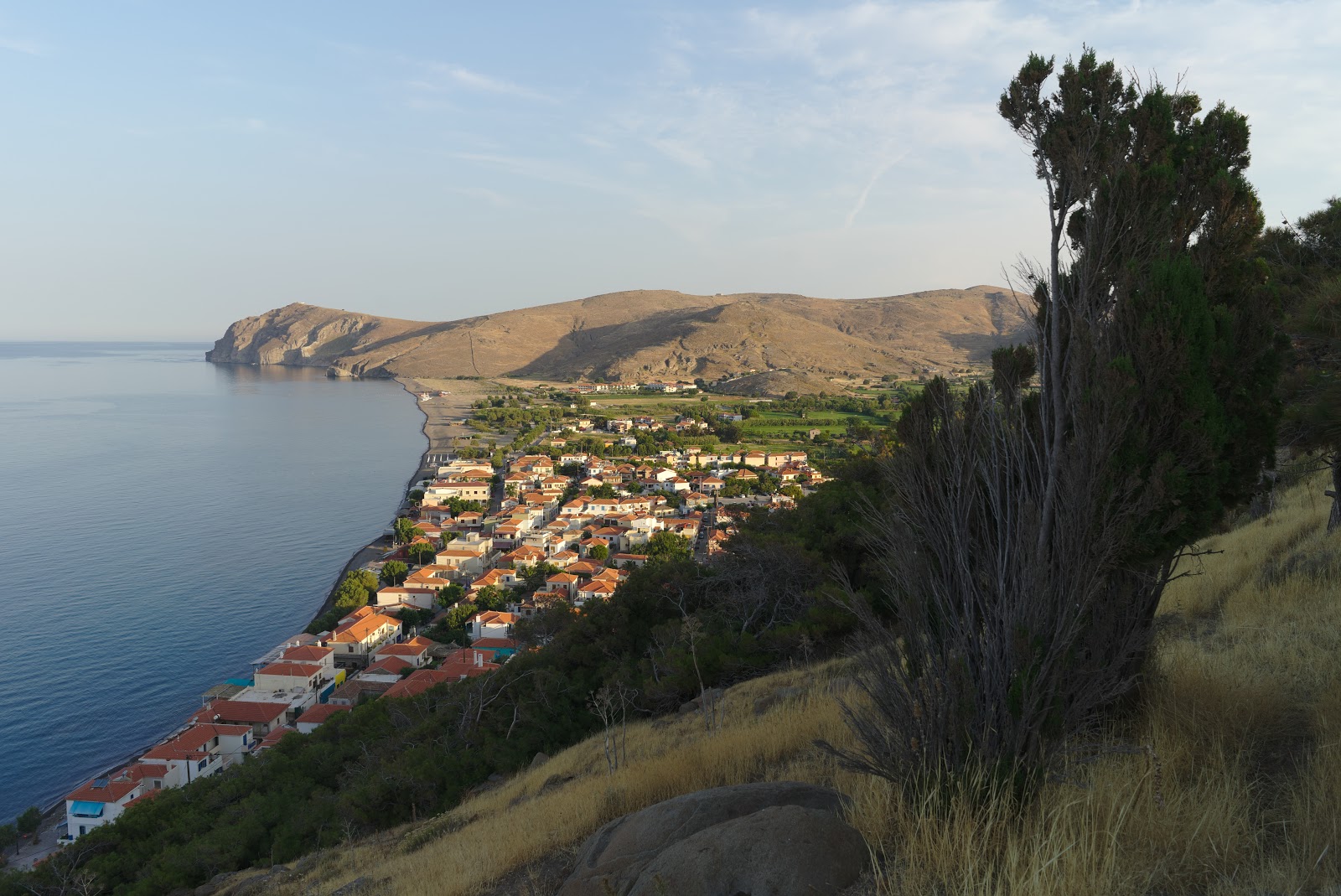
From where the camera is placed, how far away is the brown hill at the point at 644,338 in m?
118

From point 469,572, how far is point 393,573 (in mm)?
3568

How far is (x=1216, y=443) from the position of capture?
3.24 m

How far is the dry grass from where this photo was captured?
247cm

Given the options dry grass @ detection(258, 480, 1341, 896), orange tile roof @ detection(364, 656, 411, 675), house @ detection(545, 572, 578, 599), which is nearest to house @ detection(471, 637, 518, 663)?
orange tile roof @ detection(364, 656, 411, 675)

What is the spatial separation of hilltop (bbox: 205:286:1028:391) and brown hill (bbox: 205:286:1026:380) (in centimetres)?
35

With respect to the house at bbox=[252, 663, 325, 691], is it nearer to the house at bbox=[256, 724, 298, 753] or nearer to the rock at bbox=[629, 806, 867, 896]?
the house at bbox=[256, 724, 298, 753]

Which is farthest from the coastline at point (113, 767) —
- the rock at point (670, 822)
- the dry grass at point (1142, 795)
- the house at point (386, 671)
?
the rock at point (670, 822)

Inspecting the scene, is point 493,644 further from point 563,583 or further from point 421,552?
point 421,552

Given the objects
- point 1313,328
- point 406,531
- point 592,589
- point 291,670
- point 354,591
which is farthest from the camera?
point 406,531

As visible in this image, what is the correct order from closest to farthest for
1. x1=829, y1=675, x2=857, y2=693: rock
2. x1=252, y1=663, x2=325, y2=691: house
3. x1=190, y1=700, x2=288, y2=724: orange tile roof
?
1. x1=829, y1=675, x2=857, y2=693: rock
2. x1=190, y1=700, x2=288, y2=724: orange tile roof
3. x1=252, y1=663, x2=325, y2=691: house

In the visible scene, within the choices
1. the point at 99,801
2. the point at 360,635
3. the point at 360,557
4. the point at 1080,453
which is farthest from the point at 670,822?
the point at 360,557

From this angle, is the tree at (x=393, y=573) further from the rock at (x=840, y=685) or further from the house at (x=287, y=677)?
the rock at (x=840, y=685)

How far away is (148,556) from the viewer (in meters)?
31.0

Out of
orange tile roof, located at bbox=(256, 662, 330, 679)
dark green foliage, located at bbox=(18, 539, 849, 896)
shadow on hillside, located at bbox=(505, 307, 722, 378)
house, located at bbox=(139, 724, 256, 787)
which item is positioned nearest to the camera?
dark green foliage, located at bbox=(18, 539, 849, 896)
